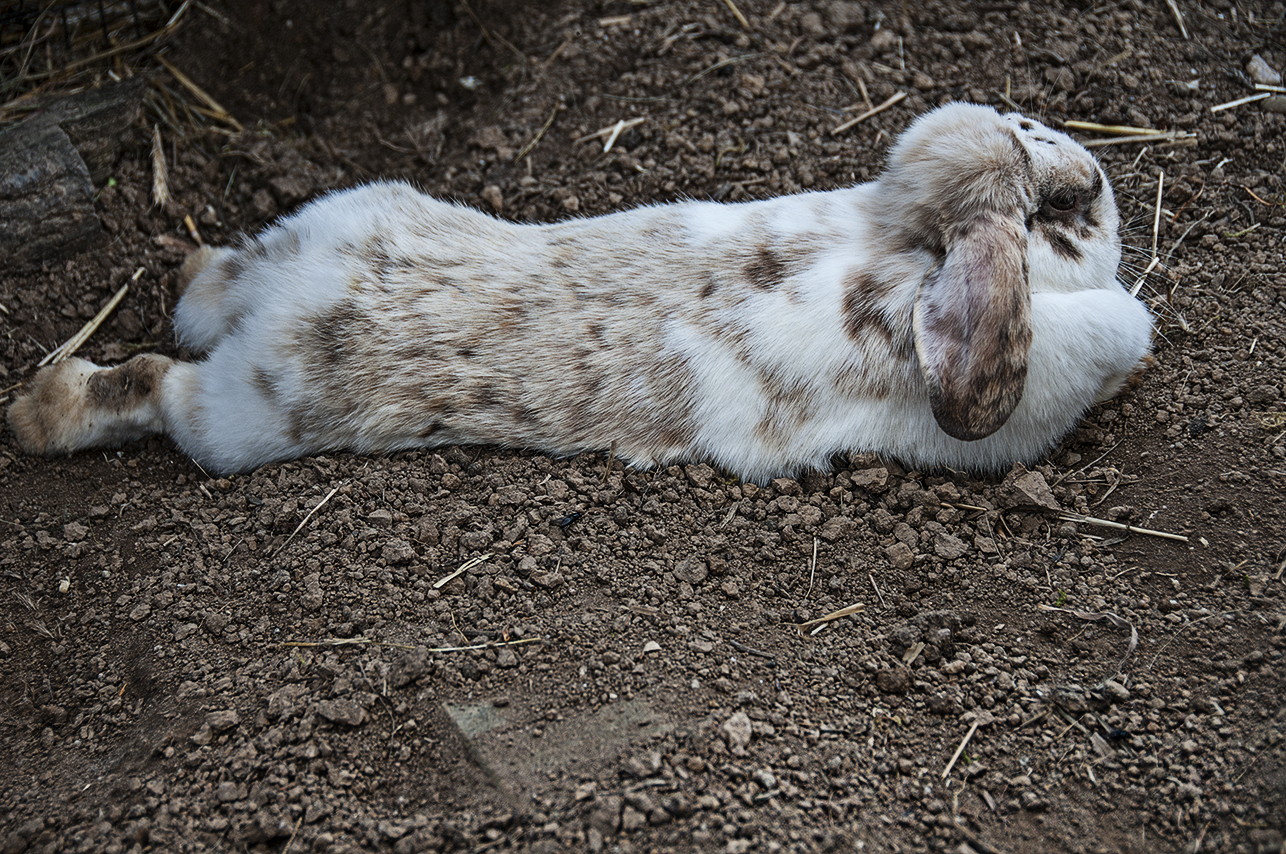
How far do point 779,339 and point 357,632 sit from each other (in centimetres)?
156

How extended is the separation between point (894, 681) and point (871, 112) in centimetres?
259

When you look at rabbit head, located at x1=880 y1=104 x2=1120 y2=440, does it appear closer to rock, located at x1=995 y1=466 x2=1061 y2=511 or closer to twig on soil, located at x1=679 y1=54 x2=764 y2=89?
rock, located at x1=995 y1=466 x2=1061 y2=511

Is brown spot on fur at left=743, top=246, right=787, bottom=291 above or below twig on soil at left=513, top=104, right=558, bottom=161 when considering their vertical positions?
below

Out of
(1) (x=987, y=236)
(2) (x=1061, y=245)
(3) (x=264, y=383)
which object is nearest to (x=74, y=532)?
(3) (x=264, y=383)

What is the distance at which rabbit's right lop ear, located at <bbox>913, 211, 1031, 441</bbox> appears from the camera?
104 inches

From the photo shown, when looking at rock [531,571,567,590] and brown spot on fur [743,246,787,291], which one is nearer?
rock [531,571,567,590]

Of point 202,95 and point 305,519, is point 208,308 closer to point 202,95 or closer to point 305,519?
point 305,519

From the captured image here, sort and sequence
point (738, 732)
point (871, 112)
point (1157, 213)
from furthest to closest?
point (871, 112), point (1157, 213), point (738, 732)

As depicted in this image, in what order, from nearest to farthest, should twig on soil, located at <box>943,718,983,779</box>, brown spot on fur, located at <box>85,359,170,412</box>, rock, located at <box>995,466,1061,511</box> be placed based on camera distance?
twig on soil, located at <box>943,718,983,779</box>, rock, located at <box>995,466,1061,511</box>, brown spot on fur, located at <box>85,359,170,412</box>

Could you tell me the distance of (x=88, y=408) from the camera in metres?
3.34

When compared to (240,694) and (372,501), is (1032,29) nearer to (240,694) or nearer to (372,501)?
(372,501)

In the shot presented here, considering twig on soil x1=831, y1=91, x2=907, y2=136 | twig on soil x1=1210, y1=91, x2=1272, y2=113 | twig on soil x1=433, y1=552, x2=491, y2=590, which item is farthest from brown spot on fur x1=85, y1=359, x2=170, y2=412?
twig on soil x1=1210, y1=91, x2=1272, y2=113

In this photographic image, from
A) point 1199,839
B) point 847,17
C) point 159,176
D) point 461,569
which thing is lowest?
point 1199,839

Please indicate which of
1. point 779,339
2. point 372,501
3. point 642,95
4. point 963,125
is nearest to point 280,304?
point 372,501
